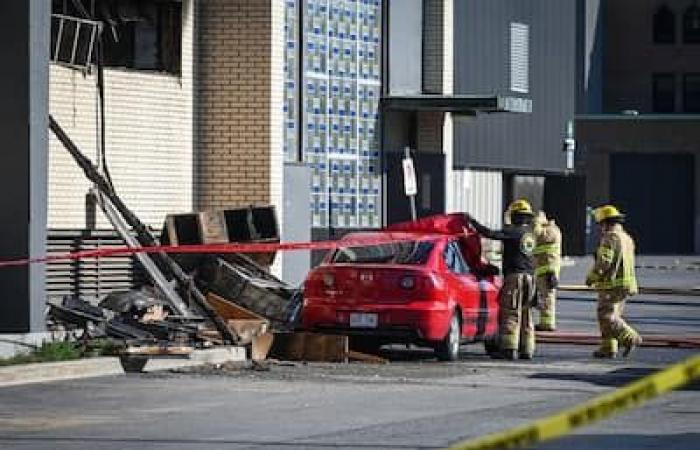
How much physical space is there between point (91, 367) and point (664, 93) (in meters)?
54.2

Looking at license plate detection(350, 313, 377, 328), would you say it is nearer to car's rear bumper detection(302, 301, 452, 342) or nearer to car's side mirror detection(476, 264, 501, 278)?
car's rear bumper detection(302, 301, 452, 342)

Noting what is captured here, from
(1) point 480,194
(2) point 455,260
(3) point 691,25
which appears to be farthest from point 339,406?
(3) point 691,25

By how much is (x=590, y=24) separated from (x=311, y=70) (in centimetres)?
3294

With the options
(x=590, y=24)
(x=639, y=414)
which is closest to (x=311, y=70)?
(x=639, y=414)

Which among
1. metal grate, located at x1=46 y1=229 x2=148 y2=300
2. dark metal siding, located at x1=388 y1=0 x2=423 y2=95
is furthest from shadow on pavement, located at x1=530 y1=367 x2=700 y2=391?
dark metal siding, located at x1=388 y1=0 x2=423 y2=95

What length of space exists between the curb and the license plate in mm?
1151

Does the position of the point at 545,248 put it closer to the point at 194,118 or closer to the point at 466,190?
the point at 194,118

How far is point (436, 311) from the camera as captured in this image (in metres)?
18.1

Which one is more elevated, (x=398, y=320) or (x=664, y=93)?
(x=664, y=93)

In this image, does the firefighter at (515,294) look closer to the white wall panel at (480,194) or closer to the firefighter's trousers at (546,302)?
the firefighter's trousers at (546,302)

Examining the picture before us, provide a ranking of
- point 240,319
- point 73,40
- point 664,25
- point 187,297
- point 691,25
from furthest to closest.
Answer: point 664,25
point 691,25
point 73,40
point 187,297
point 240,319

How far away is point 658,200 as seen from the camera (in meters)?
64.6

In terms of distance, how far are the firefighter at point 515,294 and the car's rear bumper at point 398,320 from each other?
40.5 inches

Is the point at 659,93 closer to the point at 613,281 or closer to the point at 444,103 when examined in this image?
the point at 444,103
